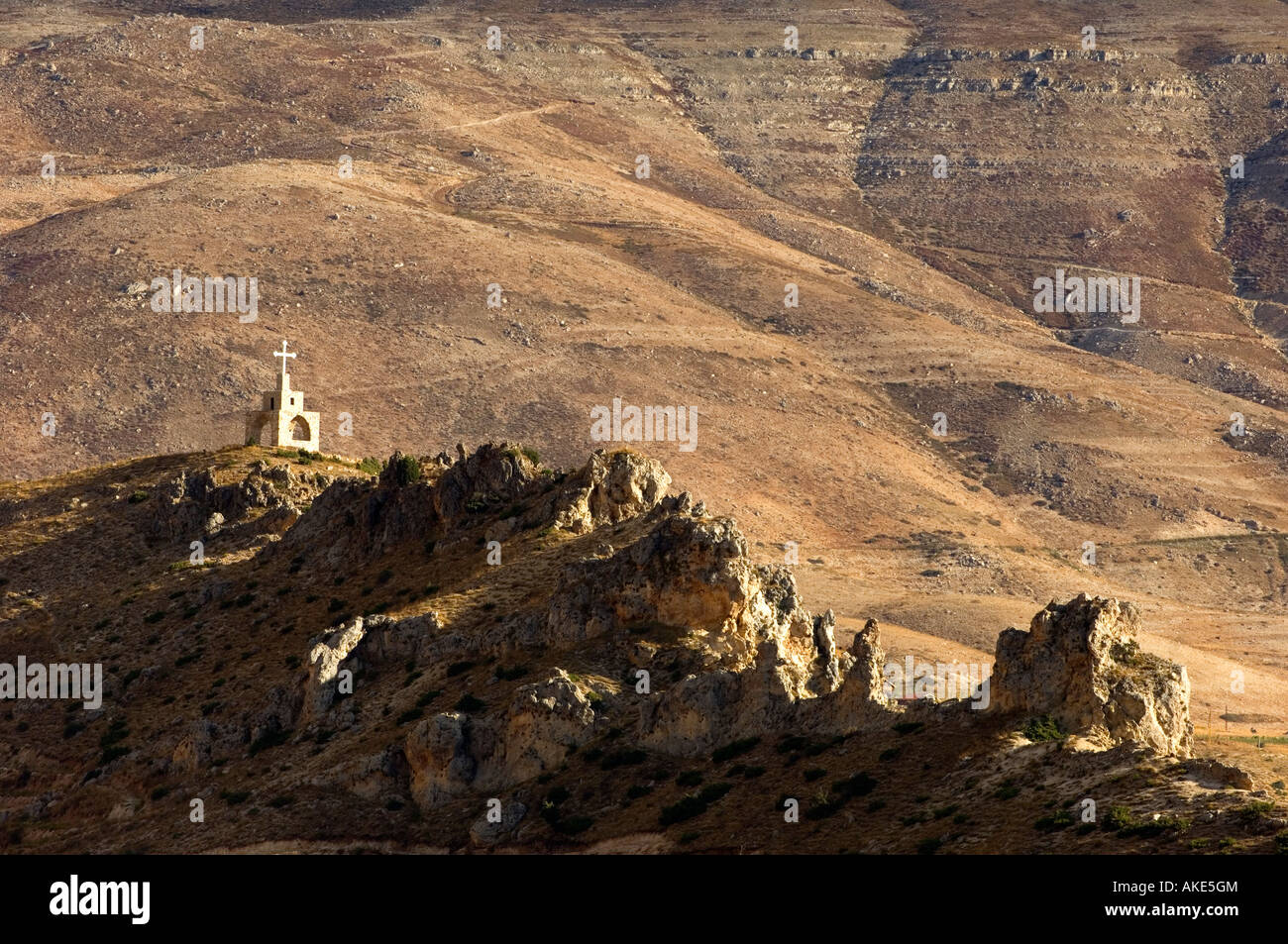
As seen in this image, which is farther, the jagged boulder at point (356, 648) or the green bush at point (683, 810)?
the jagged boulder at point (356, 648)

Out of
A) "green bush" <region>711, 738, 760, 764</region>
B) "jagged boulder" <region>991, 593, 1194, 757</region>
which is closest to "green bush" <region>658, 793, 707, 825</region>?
"green bush" <region>711, 738, 760, 764</region>

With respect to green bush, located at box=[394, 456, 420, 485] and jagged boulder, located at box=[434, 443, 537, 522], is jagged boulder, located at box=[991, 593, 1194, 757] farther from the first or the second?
green bush, located at box=[394, 456, 420, 485]

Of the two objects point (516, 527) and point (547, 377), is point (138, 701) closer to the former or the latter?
point (516, 527)

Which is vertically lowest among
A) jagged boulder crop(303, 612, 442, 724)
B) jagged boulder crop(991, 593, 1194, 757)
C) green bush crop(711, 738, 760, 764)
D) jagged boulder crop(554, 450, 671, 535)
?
green bush crop(711, 738, 760, 764)

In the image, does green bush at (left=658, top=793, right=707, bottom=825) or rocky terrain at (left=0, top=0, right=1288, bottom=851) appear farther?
rocky terrain at (left=0, top=0, right=1288, bottom=851)

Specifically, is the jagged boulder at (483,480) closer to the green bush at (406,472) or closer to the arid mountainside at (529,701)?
the arid mountainside at (529,701)

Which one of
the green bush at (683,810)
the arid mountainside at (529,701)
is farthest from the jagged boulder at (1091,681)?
the green bush at (683,810)

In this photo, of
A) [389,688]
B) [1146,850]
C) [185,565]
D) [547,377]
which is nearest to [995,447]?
[547,377]

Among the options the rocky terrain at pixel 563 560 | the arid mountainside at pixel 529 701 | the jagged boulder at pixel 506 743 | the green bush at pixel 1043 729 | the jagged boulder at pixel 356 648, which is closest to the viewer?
the arid mountainside at pixel 529 701
